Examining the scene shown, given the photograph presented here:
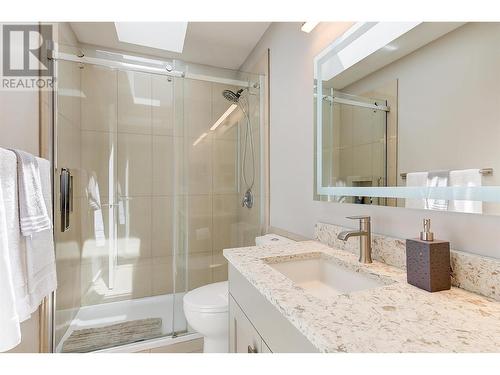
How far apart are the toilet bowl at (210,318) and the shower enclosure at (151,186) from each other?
1.60 feet

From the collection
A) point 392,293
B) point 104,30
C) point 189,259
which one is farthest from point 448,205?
point 104,30

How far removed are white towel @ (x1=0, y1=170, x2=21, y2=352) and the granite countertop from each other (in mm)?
908

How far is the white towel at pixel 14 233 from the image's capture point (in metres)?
1.03

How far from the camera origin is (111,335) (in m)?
1.77

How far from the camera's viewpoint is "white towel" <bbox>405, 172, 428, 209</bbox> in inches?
33.4

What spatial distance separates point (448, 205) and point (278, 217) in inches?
46.0

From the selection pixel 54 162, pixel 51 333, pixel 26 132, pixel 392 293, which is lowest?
pixel 51 333

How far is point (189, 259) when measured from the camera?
2.18 meters

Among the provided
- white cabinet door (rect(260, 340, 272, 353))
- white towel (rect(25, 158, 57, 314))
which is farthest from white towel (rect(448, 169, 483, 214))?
white towel (rect(25, 158, 57, 314))

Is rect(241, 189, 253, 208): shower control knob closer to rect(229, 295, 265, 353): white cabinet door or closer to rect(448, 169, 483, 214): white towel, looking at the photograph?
rect(229, 295, 265, 353): white cabinet door

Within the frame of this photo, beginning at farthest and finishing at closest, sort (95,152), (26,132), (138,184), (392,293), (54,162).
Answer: (138,184) → (95,152) → (54,162) → (26,132) → (392,293)
